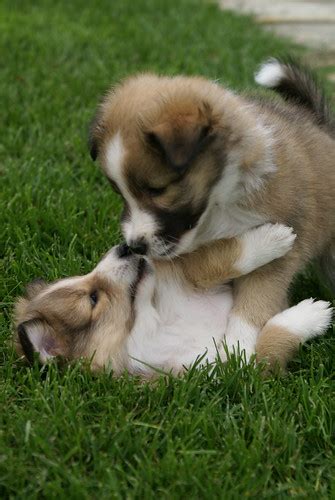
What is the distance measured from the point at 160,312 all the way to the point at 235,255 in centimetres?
47

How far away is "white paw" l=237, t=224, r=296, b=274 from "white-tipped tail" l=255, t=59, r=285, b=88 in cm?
111

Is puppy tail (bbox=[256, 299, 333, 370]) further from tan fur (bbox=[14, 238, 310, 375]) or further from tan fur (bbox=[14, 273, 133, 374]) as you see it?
tan fur (bbox=[14, 273, 133, 374])

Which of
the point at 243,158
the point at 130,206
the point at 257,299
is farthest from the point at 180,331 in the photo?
the point at 243,158

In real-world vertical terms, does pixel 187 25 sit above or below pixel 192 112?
below

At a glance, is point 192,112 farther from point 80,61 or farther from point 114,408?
point 80,61

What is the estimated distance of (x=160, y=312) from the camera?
404 centimetres

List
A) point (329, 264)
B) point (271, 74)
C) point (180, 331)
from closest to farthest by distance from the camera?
1. point (180, 331)
2. point (329, 264)
3. point (271, 74)

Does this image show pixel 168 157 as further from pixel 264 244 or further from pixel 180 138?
pixel 264 244

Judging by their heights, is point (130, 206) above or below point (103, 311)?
above

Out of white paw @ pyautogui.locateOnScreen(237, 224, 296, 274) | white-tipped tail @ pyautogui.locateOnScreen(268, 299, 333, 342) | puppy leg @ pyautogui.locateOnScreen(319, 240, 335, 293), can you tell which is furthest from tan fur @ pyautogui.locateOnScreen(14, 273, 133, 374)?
puppy leg @ pyautogui.locateOnScreen(319, 240, 335, 293)

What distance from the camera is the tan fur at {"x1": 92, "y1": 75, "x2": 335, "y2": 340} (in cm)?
355

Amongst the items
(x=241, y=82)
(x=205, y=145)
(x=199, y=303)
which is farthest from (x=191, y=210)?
(x=241, y=82)

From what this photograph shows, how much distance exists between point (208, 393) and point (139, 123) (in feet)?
4.02

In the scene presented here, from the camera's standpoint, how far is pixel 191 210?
3.64 metres
